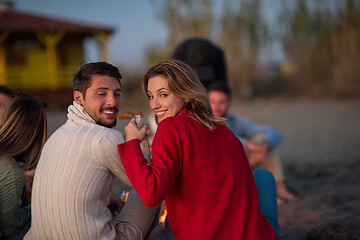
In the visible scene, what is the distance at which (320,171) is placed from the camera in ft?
17.8

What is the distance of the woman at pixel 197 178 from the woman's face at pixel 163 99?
109mm

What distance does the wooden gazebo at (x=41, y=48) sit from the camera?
18844 millimetres

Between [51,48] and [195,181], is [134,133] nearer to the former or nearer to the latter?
[195,181]

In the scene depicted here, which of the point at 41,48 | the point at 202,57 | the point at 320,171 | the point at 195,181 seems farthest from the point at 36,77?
the point at 195,181

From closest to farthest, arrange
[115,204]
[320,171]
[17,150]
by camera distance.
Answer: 1. [17,150]
2. [115,204]
3. [320,171]

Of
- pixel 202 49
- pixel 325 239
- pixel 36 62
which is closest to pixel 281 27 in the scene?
pixel 36 62

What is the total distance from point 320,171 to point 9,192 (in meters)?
4.22

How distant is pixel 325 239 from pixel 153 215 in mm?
1227

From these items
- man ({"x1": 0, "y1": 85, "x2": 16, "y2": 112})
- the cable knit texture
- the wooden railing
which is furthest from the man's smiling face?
the wooden railing

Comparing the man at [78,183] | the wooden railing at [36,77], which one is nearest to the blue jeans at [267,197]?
the man at [78,183]

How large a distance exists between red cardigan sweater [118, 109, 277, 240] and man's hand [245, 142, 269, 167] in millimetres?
2092

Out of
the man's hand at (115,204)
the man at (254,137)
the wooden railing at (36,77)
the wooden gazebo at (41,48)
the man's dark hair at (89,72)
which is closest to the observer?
the man's dark hair at (89,72)

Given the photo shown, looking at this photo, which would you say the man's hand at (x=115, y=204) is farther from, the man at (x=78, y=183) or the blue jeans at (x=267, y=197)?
the blue jeans at (x=267, y=197)

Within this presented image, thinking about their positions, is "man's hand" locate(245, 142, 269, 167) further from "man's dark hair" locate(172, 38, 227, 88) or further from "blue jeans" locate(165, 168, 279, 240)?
"blue jeans" locate(165, 168, 279, 240)
